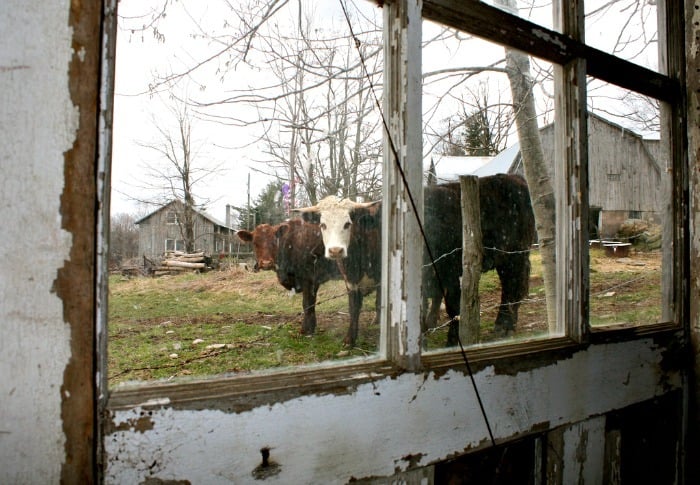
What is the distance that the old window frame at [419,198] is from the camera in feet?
2.48

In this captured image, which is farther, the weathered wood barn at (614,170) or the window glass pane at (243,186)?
the weathered wood barn at (614,170)

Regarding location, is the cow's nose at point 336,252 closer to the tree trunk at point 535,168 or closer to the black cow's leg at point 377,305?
the black cow's leg at point 377,305

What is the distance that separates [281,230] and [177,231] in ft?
0.67

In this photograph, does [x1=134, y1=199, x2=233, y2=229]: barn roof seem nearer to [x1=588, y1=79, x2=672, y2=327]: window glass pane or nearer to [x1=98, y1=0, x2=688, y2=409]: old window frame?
[x1=98, y1=0, x2=688, y2=409]: old window frame

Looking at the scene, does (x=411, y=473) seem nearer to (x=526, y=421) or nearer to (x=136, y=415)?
(x=526, y=421)

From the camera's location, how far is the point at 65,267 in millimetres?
607

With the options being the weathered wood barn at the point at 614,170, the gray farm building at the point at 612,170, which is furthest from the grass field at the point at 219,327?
the weathered wood barn at the point at 614,170

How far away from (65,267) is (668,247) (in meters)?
1.86

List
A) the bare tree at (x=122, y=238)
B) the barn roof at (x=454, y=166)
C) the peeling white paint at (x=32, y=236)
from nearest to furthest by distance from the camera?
the peeling white paint at (x=32, y=236) → the bare tree at (x=122, y=238) → the barn roof at (x=454, y=166)

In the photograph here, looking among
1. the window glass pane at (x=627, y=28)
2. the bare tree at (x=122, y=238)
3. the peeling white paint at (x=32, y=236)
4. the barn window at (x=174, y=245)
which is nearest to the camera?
the peeling white paint at (x=32, y=236)

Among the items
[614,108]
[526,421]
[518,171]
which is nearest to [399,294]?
[526,421]

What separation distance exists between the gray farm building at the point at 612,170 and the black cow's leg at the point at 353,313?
1.39 ft

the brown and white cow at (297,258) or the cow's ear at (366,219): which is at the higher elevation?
the cow's ear at (366,219)

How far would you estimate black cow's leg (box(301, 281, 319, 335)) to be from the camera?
3.01 feet
